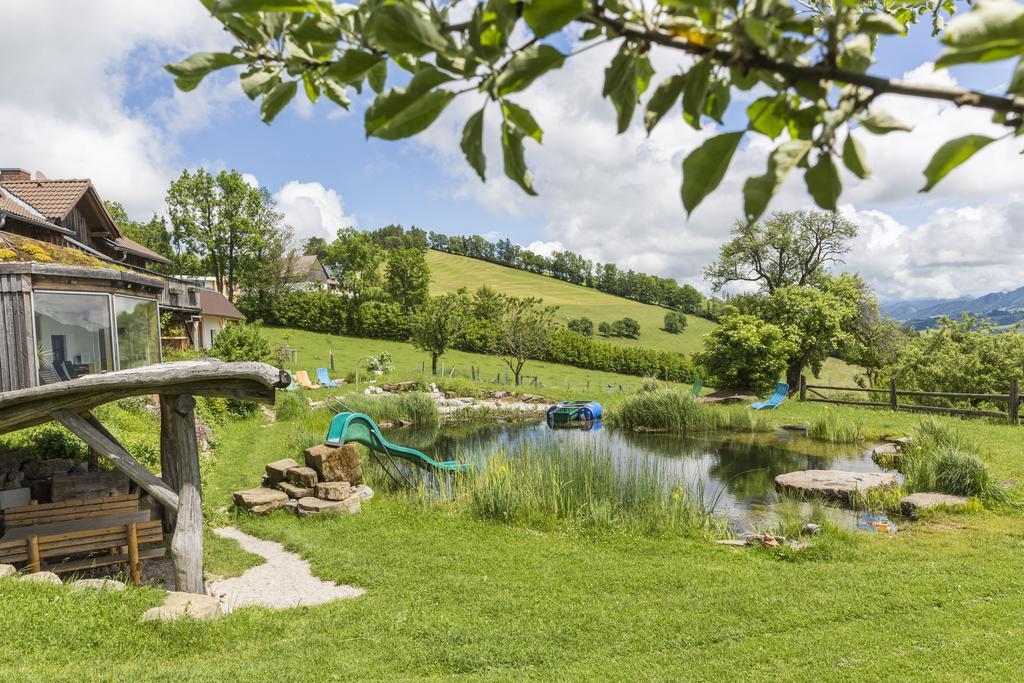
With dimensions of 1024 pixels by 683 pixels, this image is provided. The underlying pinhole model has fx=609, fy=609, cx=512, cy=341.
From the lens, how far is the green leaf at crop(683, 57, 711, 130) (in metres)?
0.54

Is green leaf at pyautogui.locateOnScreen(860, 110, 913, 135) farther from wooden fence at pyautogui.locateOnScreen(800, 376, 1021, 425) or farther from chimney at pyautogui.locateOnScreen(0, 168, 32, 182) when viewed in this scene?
chimney at pyautogui.locateOnScreen(0, 168, 32, 182)

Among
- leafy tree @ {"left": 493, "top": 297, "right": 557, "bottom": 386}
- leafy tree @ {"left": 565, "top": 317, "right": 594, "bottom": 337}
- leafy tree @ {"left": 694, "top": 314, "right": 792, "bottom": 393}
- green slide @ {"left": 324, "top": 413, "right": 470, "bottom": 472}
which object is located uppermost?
leafy tree @ {"left": 565, "top": 317, "right": 594, "bottom": 337}

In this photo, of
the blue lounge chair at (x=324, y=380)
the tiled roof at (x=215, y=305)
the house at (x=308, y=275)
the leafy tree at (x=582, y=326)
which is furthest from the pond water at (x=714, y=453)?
the house at (x=308, y=275)

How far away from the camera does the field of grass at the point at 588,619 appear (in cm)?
391

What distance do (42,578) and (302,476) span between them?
3886mm

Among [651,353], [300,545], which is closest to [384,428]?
[300,545]

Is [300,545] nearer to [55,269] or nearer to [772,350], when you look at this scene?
[55,269]

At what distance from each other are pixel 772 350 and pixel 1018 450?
381 inches

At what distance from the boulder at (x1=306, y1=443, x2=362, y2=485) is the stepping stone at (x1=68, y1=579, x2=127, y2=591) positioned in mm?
3772

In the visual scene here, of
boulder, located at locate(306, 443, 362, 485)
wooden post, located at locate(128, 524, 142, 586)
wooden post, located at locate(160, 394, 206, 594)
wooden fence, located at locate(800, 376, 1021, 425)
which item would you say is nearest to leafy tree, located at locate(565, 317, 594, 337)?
wooden fence, located at locate(800, 376, 1021, 425)

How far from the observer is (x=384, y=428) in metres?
16.4

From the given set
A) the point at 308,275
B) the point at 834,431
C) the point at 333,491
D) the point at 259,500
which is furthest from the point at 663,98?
the point at 308,275

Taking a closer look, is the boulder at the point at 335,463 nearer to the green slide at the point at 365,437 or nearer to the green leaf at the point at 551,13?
the green slide at the point at 365,437

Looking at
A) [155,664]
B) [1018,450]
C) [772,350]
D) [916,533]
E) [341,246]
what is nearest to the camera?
[155,664]
